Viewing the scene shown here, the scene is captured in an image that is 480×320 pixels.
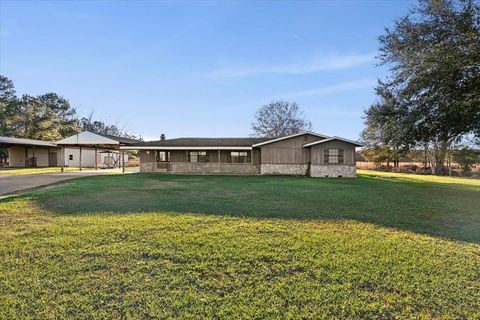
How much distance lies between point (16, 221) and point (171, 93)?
71.7 ft

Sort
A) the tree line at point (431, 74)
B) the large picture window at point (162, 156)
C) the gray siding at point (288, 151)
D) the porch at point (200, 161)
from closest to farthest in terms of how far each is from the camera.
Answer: the tree line at point (431, 74) < the gray siding at point (288, 151) < the porch at point (200, 161) < the large picture window at point (162, 156)

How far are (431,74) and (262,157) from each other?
44.7ft

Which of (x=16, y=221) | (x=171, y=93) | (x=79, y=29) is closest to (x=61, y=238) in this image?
(x=16, y=221)

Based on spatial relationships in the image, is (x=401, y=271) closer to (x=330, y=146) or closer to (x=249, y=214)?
(x=249, y=214)

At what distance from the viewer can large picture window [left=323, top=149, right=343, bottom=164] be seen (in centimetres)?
2125

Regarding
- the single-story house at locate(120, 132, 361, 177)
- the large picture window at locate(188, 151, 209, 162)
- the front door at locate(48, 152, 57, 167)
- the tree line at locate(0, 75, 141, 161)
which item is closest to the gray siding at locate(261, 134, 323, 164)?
Answer: the single-story house at locate(120, 132, 361, 177)

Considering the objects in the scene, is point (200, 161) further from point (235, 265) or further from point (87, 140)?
point (235, 265)

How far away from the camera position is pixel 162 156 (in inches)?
971

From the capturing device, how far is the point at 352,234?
18.6 ft

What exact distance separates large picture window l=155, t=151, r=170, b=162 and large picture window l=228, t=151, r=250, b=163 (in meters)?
5.44

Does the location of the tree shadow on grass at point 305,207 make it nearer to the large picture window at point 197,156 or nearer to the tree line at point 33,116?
the large picture window at point 197,156

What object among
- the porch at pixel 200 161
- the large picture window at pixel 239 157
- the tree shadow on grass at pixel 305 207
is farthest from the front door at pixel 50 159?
the tree shadow on grass at pixel 305 207

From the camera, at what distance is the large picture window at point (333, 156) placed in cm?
2125

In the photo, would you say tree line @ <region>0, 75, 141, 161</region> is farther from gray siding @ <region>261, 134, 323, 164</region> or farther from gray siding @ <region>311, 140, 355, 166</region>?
gray siding @ <region>311, 140, 355, 166</region>
